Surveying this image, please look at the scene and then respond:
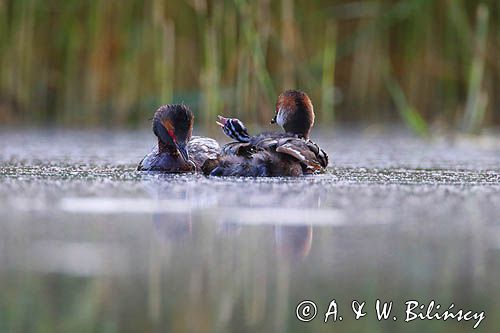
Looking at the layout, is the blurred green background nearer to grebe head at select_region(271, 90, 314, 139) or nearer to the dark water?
grebe head at select_region(271, 90, 314, 139)

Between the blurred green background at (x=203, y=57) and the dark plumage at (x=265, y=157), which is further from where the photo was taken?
the blurred green background at (x=203, y=57)

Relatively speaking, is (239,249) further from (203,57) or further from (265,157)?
(203,57)

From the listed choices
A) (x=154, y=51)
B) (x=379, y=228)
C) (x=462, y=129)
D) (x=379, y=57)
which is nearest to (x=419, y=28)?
(x=379, y=57)

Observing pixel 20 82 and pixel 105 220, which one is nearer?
pixel 105 220

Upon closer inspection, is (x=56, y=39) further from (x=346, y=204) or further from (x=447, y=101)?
(x=346, y=204)

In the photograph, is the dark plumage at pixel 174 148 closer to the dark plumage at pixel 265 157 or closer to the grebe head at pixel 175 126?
the grebe head at pixel 175 126
